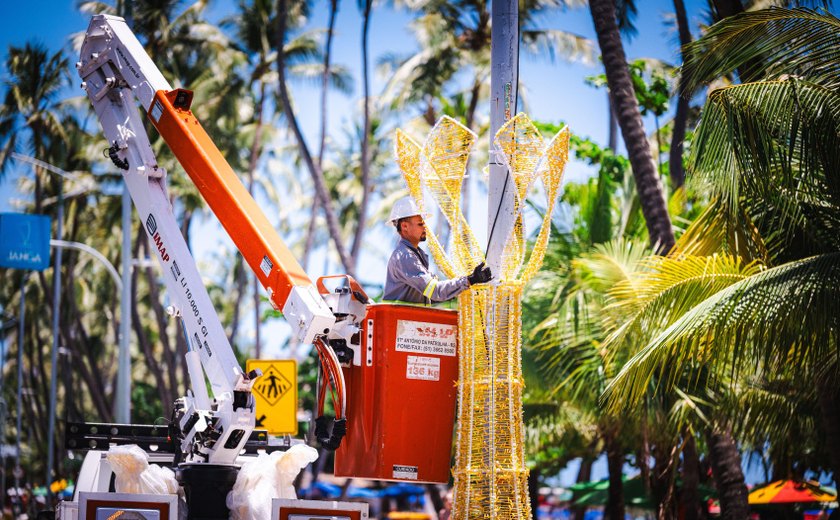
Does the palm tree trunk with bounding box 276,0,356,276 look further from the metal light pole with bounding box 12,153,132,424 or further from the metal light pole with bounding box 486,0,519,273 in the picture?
the metal light pole with bounding box 486,0,519,273

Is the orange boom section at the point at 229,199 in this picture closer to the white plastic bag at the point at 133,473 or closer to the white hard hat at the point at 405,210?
the white hard hat at the point at 405,210

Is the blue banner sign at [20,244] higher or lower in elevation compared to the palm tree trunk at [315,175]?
lower

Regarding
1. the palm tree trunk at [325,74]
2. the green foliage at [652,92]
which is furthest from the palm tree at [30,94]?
the green foliage at [652,92]

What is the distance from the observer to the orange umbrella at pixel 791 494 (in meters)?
20.7

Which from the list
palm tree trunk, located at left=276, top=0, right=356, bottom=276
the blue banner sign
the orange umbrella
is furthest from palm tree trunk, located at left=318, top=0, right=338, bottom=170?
the orange umbrella

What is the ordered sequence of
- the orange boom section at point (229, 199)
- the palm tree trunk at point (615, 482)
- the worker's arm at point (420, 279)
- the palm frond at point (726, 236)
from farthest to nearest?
1. the palm tree trunk at point (615, 482)
2. the palm frond at point (726, 236)
3. the orange boom section at point (229, 199)
4. the worker's arm at point (420, 279)

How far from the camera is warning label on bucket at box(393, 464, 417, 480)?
29.4 ft

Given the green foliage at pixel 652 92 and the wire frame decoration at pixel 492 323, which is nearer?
the wire frame decoration at pixel 492 323

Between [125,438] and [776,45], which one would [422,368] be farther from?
[776,45]

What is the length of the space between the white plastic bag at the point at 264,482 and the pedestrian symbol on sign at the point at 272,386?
22.4 feet

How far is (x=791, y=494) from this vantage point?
75.5 feet

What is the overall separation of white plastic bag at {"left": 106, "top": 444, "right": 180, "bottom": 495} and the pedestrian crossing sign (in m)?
6.69

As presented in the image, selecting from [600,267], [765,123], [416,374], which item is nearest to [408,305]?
[416,374]

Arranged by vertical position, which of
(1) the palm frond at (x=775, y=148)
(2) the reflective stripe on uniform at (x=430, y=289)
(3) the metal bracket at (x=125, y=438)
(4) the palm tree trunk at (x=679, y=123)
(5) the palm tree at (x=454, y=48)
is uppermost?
(5) the palm tree at (x=454, y=48)
